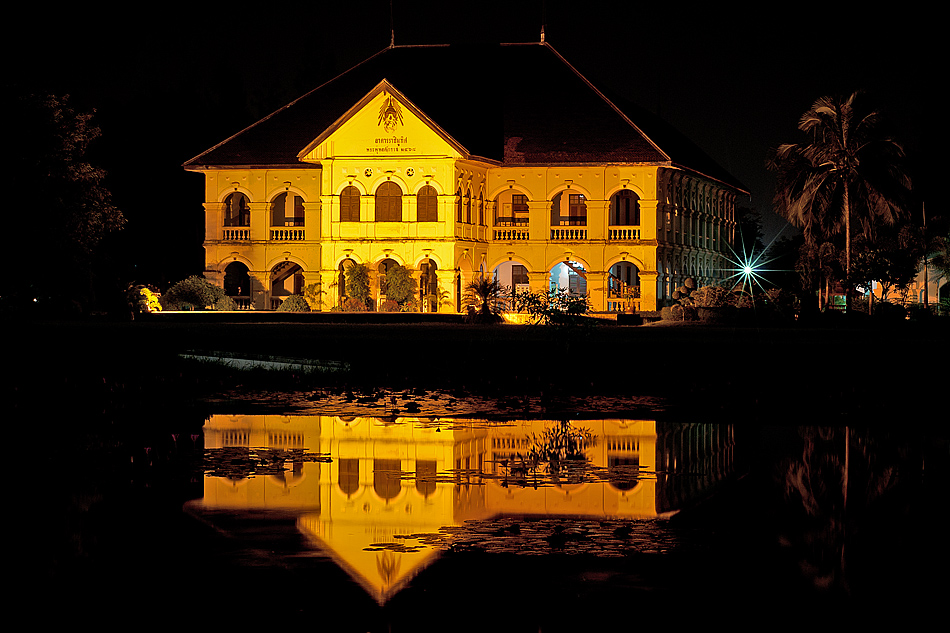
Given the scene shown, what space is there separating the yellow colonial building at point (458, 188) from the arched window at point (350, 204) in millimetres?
73

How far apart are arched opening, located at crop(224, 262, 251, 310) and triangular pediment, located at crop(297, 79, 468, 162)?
9.12m

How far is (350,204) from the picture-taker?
50.7 metres

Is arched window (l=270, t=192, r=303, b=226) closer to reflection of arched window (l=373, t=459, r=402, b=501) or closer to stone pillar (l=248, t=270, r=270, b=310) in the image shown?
stone pillar (l=248, t=270, r=270, b=310)

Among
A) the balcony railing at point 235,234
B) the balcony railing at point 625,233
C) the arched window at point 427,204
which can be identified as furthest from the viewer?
the balcony railing at point 235,234

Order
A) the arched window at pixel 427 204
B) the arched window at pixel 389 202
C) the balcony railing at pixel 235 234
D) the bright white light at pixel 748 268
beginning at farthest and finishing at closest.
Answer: the bright white light at pixel 748 268 → the balcony railing at pixel 235 234 → the arched window at pixel 389 202 → the arched window at pixel 427 204

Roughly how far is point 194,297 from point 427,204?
8.97 metres

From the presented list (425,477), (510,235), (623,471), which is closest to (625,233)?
(510,235)

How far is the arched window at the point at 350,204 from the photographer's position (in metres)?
50.6

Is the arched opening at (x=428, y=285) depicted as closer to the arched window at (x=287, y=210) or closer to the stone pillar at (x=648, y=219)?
the arched window at (x=287, y=210)

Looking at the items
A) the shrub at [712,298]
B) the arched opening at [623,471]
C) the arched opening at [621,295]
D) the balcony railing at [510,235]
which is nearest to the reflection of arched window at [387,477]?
the arched opening at [623,471]

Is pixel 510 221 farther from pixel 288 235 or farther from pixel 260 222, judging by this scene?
pixel 260 222

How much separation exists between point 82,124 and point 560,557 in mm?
36728

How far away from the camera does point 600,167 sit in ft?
165

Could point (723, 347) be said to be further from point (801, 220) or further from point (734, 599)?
point (801, 220)
